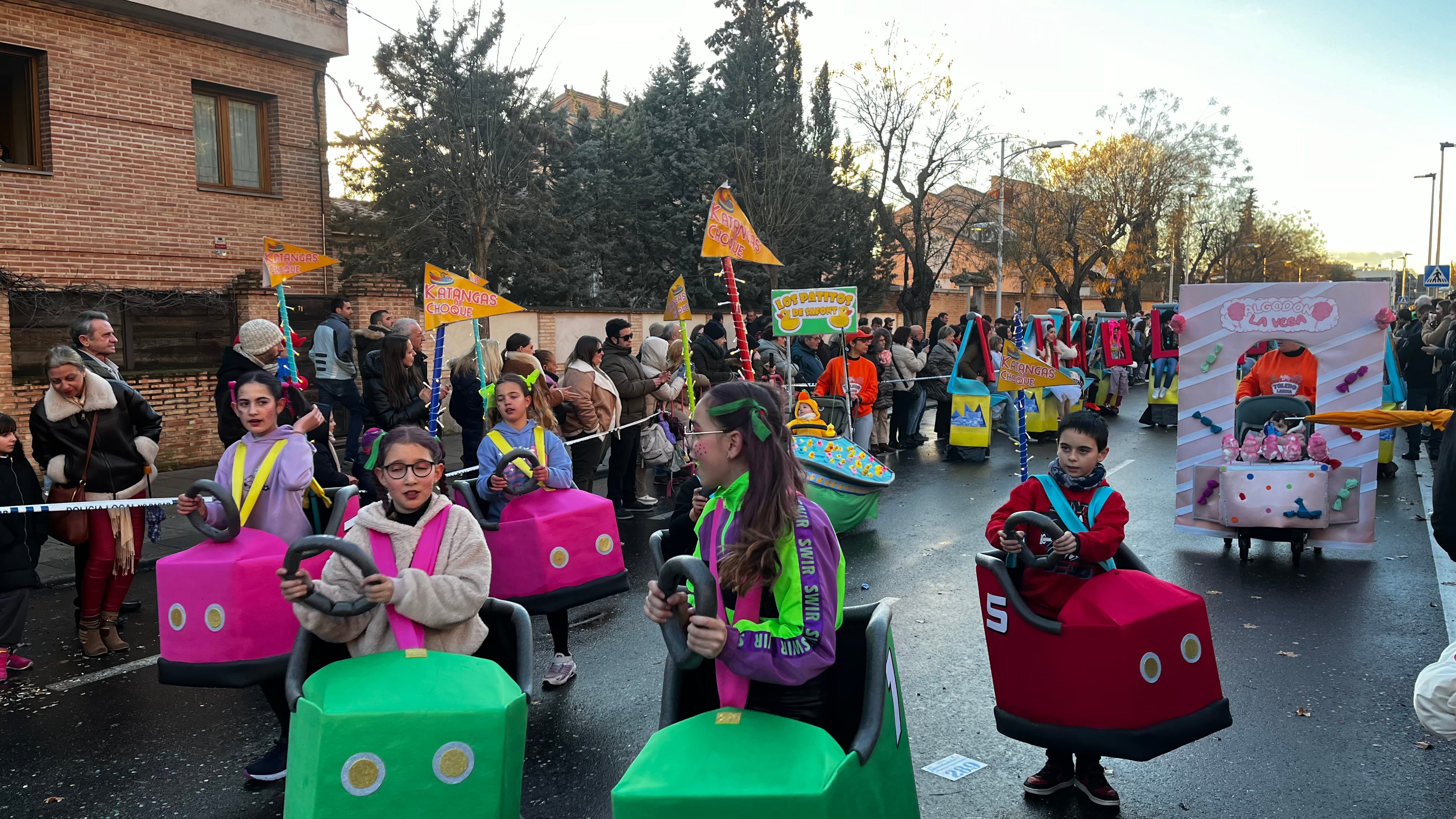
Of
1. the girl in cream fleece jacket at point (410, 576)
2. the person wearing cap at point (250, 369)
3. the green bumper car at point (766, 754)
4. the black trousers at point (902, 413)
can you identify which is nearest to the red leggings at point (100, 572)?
the person wearing cap at point (250, 369)

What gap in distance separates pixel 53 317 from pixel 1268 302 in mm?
13760

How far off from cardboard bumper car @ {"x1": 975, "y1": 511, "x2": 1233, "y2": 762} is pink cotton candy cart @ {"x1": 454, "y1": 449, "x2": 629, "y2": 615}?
2295 millimetres

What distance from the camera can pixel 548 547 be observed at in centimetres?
528

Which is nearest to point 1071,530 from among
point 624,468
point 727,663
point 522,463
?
point 727,663

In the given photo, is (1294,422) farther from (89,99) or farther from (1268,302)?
(89,99)

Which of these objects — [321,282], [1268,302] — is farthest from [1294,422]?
[321,282]

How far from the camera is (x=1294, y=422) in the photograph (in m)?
8.10

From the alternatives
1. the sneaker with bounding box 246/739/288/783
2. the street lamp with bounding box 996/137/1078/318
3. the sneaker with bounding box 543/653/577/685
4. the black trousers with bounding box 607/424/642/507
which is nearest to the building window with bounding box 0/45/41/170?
the black trousers with bounding box 607/424/642/507

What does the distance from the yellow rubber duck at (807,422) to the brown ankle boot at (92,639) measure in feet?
17.8

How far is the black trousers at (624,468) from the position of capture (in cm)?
1064

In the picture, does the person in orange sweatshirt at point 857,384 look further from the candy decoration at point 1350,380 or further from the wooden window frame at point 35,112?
the wooden window frame at point 35,112

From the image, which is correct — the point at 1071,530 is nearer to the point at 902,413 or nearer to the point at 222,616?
the point at 222,616

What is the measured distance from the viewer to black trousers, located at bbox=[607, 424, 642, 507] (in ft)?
34.9

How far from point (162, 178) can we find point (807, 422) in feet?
34.1
